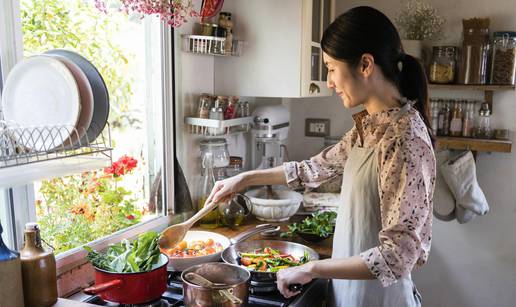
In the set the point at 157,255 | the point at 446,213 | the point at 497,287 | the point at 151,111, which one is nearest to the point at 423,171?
the point at 157,255

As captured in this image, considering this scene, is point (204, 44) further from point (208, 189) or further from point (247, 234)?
point (247, 234)

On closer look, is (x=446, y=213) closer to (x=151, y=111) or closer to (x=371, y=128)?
(x=371, y=128)

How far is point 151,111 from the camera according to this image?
1.78 meters

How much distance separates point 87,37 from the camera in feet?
4.78

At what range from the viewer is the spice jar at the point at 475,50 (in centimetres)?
229

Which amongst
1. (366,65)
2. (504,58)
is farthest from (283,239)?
(504,58)

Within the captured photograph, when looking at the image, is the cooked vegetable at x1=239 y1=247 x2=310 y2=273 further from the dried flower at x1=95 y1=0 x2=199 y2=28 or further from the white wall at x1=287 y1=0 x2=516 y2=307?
the white wall at x1=287 y1=0 x2=516 y2=307

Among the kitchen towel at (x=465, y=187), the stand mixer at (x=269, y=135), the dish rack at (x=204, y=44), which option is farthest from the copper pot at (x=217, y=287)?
the kitchen towel at (x=465, y=187)

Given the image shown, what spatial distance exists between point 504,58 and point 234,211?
5.05ft

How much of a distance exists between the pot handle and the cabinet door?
1.13 m

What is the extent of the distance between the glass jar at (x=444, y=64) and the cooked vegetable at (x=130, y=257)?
1.77 meters

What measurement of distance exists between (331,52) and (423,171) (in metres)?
0.38

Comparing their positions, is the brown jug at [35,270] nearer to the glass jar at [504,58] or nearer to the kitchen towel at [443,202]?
the kitchen towel at [443,202]

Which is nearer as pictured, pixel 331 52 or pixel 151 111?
pixel 331 52
